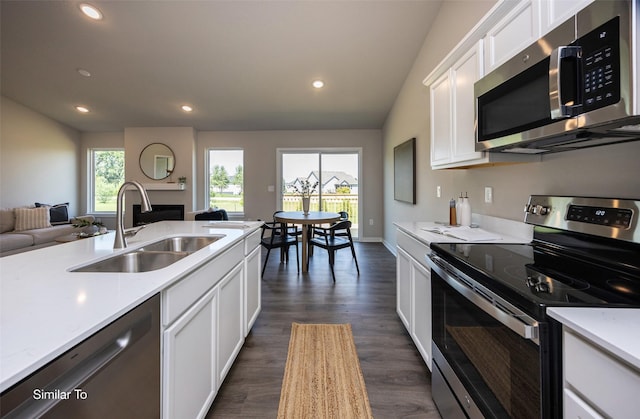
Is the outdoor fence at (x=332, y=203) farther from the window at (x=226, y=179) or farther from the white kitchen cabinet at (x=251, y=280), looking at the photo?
the white kitchen cabinet at (x=251, y=280)

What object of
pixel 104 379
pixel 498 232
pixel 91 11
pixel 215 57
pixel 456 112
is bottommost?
pixel 104 379

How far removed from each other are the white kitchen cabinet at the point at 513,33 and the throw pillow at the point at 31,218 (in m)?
6.29

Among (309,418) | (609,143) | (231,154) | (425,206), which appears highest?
(231,154)

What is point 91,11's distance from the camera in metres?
3.05

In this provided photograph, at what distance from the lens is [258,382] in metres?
1.65

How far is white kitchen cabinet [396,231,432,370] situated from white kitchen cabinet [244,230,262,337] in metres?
1.14

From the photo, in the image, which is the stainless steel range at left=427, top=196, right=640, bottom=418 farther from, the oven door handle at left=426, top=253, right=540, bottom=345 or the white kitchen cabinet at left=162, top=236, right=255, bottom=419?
the white kitchen cabinet at left=162, top=236, right=255, bottom=419

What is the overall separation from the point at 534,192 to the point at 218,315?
184cm

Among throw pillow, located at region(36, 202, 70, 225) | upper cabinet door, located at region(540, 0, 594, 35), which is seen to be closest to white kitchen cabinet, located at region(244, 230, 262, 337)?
upper cabinet door, located at region(540, 0, 594, 35)

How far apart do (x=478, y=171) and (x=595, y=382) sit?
5.92 ft

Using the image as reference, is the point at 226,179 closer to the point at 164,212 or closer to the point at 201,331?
the point at 164,212

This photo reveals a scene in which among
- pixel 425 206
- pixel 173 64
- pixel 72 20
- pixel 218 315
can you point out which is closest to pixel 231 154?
pixel 173 64

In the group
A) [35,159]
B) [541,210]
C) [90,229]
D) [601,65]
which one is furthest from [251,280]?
[35,159]

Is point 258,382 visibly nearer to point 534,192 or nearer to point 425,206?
point 534,192
